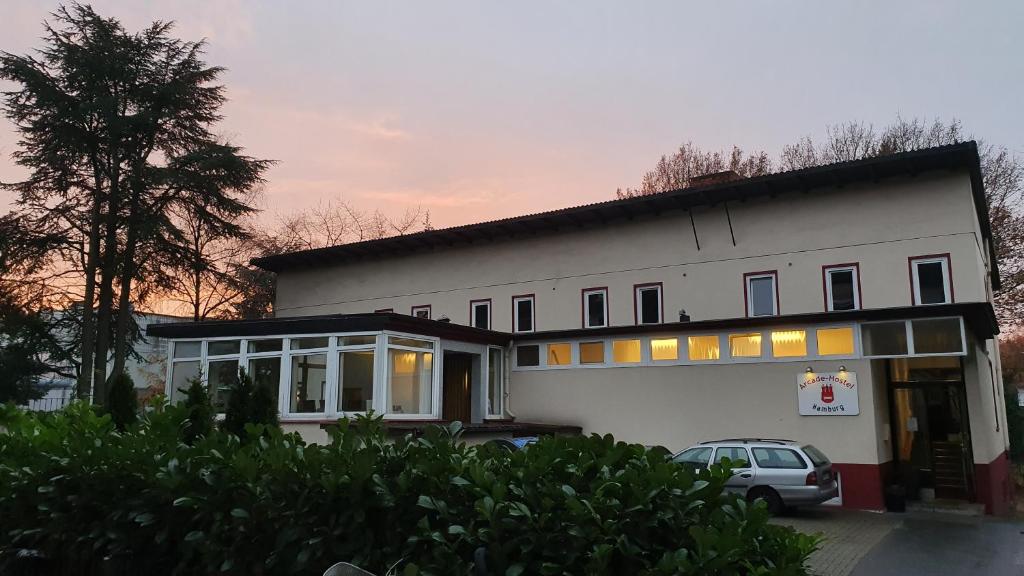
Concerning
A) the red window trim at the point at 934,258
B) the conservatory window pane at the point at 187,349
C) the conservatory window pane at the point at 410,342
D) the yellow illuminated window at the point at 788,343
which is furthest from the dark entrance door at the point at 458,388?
the red window trim at the point at 934,258

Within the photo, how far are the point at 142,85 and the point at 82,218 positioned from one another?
549 centimetres

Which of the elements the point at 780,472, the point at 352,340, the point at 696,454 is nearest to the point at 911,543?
the point at 780,472

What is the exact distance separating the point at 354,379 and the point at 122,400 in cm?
684

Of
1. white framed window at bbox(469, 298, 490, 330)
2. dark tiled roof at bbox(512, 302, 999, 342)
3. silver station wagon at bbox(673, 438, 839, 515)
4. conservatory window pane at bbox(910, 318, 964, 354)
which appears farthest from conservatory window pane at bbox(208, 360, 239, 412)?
conservatory window pane at bbox(910, 318, 964, 354)

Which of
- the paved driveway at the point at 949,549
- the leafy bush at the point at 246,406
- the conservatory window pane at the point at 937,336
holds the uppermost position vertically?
the conservatory window pane at the point at 937,336

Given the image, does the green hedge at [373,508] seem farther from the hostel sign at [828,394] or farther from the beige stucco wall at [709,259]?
the beige stucco wall at [709,259]

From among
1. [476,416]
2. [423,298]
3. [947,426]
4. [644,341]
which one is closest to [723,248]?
[644,341]

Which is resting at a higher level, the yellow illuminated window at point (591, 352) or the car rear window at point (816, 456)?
the yellow illuminated window at point (591, 352)

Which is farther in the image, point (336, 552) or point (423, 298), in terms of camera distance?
point (423, 298)

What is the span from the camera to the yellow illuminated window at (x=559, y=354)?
21.9 metres

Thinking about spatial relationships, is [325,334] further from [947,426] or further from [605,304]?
[947,426]

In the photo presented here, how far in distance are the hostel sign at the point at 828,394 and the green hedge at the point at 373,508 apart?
1473 centimetres

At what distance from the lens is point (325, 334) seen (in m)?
18.5

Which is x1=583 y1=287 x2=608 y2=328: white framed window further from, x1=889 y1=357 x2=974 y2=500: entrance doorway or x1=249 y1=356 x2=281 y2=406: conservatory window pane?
x1=249 y1=356 x2=281 y2=406: conservatory window pane
